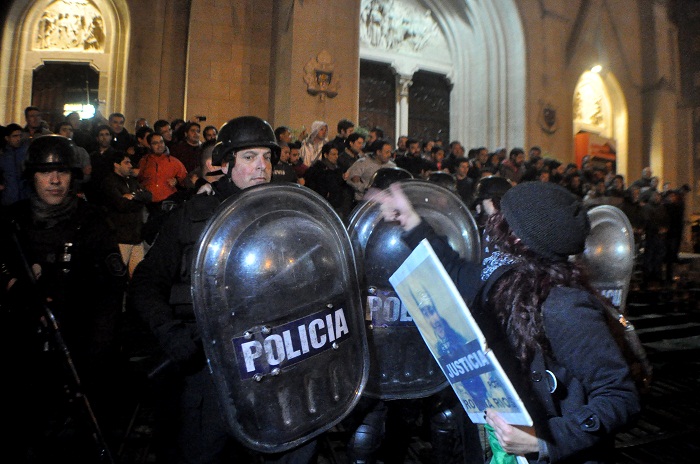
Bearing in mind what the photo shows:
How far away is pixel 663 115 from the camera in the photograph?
1766cm

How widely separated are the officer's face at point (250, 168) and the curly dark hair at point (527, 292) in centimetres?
118

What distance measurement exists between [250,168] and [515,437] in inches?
60.4

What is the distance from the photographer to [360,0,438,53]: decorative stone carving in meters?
13.9

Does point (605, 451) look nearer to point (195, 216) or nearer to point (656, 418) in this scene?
point (195, 216)

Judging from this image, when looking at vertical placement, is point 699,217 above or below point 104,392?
above

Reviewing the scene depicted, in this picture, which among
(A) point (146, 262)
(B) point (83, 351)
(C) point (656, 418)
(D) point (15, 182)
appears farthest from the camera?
(D) point (15, 182)

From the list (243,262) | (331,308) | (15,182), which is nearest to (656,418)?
(331,308)

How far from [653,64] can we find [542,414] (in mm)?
20910

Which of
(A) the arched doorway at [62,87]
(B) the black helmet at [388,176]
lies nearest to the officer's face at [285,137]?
(B) the black helmet at [388,176]

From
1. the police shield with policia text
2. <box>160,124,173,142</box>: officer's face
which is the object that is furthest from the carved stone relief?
the police shield with policia text

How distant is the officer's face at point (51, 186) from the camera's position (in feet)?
8.05

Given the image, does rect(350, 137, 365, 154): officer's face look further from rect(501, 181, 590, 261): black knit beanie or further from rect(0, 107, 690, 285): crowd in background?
rect(501, 181, 590, 261): black knit beanie

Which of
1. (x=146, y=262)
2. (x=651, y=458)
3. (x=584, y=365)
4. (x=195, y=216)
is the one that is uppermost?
(x=195, y=216)

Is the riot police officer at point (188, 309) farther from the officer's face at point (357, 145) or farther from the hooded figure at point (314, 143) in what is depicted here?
the hooded figure at point (314, 143)
